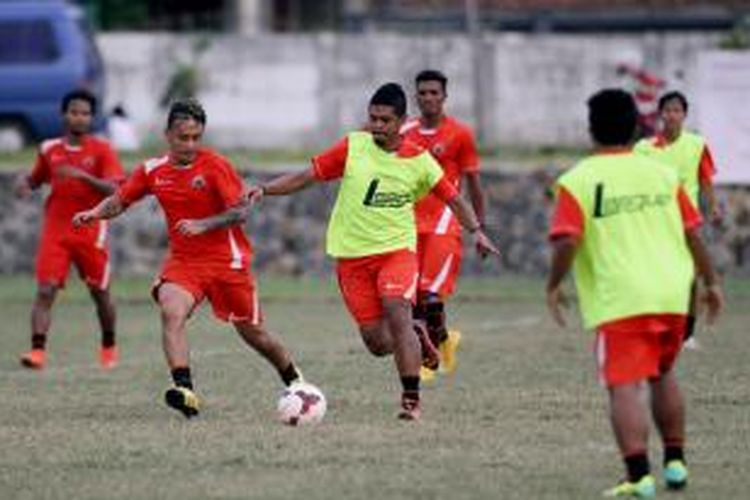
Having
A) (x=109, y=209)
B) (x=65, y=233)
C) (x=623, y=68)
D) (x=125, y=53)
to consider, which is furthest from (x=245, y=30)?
(x=109, y=209)

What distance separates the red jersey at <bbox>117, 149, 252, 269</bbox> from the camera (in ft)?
48.8

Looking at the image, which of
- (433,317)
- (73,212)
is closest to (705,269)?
(433,317)

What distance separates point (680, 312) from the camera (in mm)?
11211

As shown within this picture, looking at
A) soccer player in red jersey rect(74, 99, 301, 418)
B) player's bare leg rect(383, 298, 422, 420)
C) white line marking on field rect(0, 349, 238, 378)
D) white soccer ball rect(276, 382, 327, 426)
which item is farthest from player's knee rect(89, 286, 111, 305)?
white soccer ball rect(276, 382, 327, 426)

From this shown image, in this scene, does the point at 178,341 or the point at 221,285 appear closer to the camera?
the point at 178,341

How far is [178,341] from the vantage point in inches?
571

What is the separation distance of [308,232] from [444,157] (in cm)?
1061

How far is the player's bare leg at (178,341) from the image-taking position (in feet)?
46.9

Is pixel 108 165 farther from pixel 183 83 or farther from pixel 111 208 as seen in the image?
pixel 183 83

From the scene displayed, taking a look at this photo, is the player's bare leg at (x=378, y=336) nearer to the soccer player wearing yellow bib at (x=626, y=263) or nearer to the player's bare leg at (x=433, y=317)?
the player's bare leg at (x=433, y=317)

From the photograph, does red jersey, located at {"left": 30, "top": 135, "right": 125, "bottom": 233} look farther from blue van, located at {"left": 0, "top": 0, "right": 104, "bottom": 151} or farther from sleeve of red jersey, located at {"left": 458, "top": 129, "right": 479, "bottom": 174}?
blue van, located at {"left": 0, "top": 0, "right": 104, "bottom": 151}

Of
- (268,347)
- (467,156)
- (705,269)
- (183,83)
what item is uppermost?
(705,269)

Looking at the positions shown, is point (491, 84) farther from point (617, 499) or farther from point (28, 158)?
point (617, 499)

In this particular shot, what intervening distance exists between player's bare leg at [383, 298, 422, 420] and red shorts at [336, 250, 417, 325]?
0.29ft
